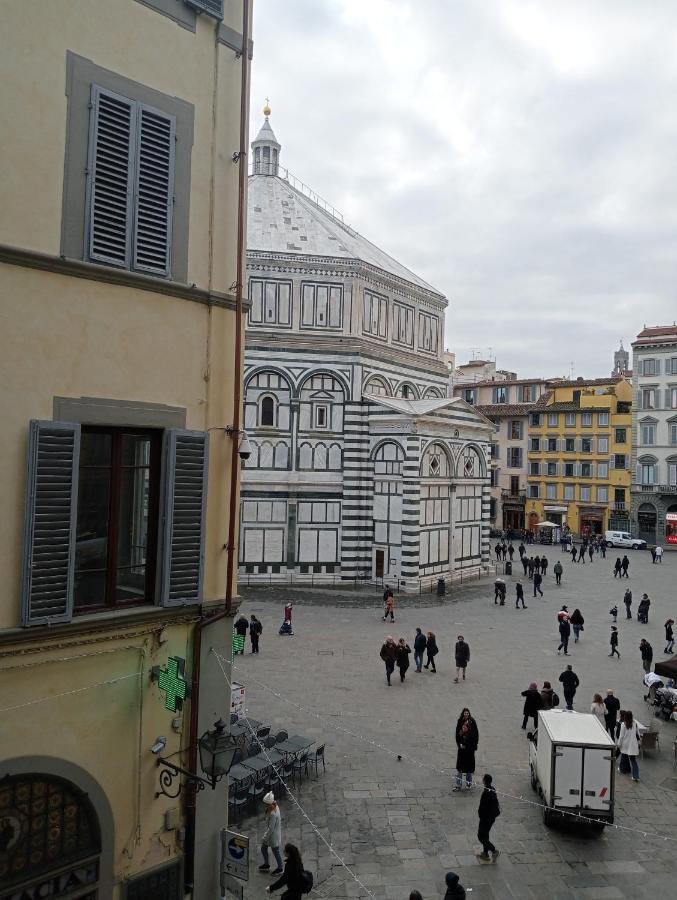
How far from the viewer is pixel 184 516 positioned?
726 centimetres

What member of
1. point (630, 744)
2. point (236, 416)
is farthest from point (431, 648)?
point (236, 416)

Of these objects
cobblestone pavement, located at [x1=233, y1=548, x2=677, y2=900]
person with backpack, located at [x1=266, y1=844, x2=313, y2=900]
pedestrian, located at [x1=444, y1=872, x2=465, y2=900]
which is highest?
pedestrian, located at [x1=444, y1=872, x2=465, y2=900]

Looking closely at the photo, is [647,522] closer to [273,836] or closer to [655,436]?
[655,436]

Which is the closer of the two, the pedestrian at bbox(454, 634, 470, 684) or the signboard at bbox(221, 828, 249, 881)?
the signboard at bbox(221, 828, 249, 881)

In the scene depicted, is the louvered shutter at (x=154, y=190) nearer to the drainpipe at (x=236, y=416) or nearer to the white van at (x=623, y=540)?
the drainpipe at (x=236, y=416)

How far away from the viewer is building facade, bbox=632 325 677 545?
5116 cm

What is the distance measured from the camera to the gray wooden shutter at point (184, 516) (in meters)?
7.11

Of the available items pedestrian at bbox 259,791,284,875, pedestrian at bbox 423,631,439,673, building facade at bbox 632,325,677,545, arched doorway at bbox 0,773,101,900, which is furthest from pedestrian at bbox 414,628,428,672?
building facade at bbox 632,325,677,545

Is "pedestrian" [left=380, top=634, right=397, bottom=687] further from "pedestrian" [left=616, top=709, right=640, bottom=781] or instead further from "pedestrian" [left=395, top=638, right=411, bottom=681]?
"pedestrian" [left=616, top=709, right=640, bottom=781]

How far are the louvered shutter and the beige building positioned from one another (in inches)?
0.8

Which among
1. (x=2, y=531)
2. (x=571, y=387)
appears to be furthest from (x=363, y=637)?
(x=571, y=387)

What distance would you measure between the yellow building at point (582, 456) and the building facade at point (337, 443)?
78.9ft

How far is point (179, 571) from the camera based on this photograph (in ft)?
23.6

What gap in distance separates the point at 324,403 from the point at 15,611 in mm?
27120
